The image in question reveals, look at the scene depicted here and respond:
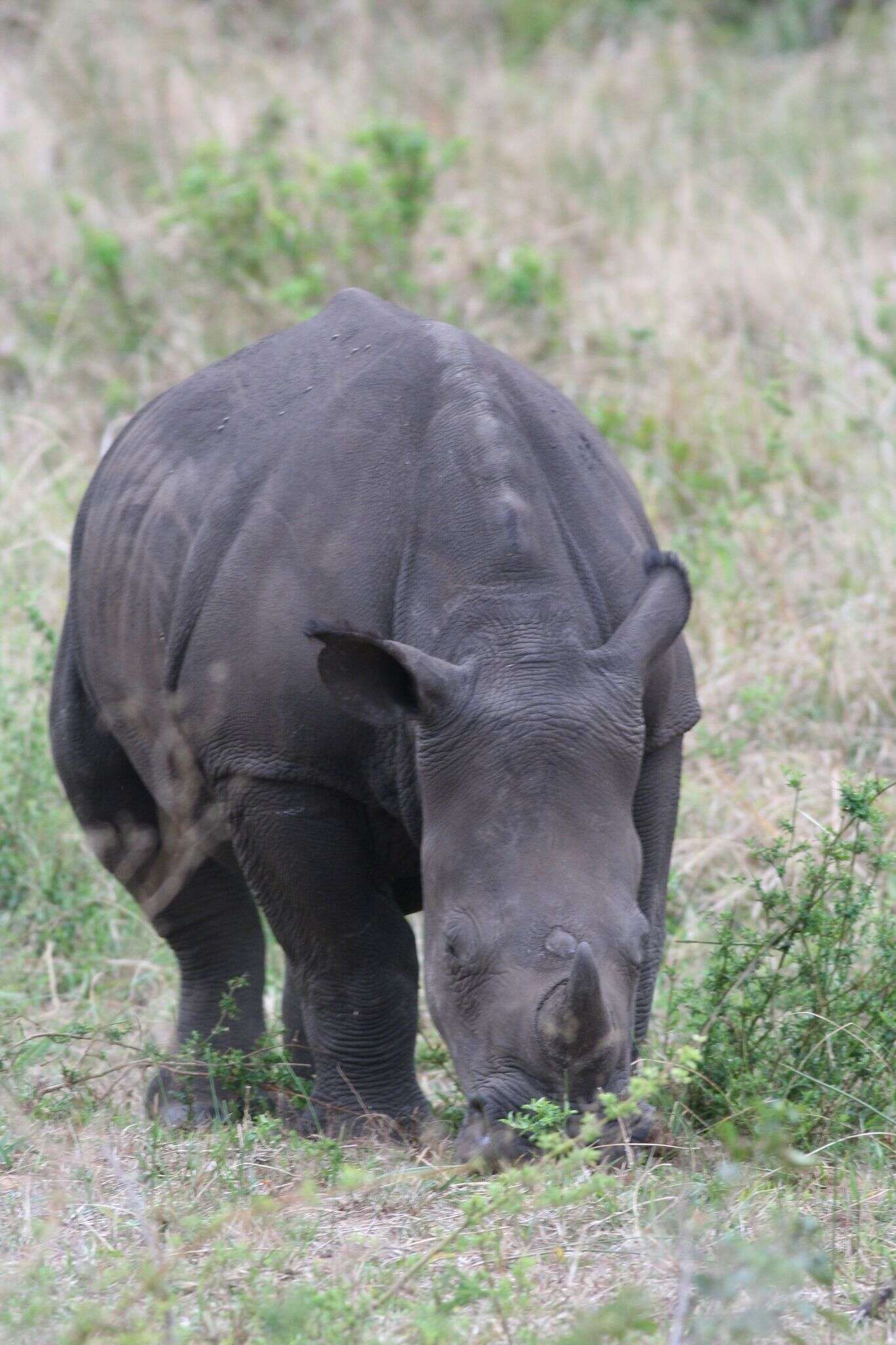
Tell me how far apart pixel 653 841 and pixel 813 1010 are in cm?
58

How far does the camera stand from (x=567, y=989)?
3334 millimetres

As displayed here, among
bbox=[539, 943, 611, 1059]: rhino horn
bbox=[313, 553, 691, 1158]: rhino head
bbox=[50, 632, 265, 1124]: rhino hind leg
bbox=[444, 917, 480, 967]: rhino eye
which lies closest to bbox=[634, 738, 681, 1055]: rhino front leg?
bbox=[313, 553, 691, 1158]: rhino head

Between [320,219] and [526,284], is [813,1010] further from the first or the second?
[320,219]

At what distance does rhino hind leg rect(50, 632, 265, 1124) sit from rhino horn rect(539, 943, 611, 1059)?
197 centimetres

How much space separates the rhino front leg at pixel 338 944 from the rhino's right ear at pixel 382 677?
1.40ft

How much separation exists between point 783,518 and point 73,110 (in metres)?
6.59

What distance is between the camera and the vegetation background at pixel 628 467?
325 cm

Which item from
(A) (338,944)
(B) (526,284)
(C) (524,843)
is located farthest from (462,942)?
(B) (526,284)

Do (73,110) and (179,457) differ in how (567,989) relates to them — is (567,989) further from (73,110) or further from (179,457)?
(73,110)

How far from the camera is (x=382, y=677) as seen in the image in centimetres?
372

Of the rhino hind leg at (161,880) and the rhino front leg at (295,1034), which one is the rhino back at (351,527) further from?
the rhino front leg at (295,1034)

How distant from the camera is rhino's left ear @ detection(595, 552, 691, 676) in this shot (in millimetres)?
3834

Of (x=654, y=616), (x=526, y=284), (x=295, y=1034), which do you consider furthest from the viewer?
(x=526, y=284)

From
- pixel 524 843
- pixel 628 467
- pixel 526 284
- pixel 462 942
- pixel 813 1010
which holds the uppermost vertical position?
pixel 524 843
